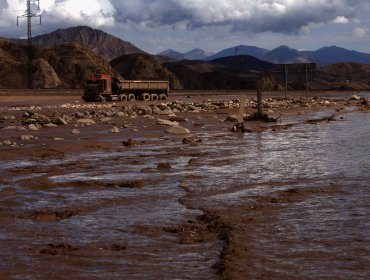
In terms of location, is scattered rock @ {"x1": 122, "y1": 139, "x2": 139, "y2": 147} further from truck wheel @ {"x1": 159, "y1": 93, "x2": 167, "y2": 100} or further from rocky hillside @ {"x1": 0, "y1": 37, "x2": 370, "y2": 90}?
rocky hillside @ {"x1": 0, "y1": 37, "x2": 370, "y2": 90}

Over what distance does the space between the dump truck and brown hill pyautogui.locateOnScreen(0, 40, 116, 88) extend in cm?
4638

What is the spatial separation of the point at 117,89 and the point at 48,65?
54.1 m

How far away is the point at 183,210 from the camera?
7012 mm

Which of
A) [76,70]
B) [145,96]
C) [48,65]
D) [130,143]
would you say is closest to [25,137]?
[130,143]

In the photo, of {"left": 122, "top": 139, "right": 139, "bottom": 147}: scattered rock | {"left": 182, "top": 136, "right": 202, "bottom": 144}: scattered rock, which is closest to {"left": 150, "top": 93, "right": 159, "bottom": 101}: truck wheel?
{"left": 182, "top": 136, "right": 202, "bottom": 144}: scattered rock

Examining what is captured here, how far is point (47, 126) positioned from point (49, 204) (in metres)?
11.8

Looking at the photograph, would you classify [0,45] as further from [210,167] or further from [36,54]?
[210,167]

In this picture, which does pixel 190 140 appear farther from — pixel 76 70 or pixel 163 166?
pixel 76 70

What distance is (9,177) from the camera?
947 cm

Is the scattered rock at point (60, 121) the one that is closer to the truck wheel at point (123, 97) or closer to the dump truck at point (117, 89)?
the dump truck at point (117, 89)

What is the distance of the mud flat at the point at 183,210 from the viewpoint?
4832mm

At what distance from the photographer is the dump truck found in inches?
1593

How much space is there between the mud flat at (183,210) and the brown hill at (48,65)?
258 ft

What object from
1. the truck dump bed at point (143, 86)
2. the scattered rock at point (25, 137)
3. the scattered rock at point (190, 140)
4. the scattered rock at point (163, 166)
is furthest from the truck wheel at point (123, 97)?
the scattered rock at point (163, 166)
